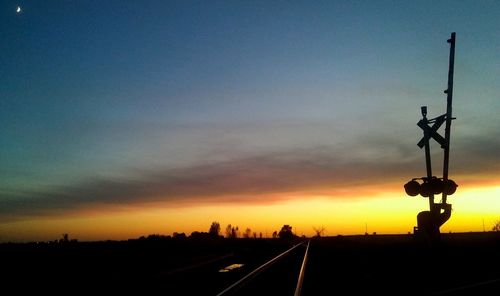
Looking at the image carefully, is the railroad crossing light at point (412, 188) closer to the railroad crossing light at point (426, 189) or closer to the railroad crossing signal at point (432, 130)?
the railroad crossing light at point (426, 189)

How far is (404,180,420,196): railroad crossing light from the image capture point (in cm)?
1463

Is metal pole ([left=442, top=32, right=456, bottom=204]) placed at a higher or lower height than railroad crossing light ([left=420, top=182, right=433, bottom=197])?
higher

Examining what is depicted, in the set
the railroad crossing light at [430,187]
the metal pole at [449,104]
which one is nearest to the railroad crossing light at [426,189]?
the railroad crossing light at [430,187]

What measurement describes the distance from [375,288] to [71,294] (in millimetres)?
9682

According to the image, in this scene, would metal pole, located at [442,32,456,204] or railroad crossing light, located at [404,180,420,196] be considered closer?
metal pole, located at [442,32,456,204]

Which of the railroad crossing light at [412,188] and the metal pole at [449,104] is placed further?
the railroad crossing light at [412,188]

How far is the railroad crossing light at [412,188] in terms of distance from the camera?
14.6 meters

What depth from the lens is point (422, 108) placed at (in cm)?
1509

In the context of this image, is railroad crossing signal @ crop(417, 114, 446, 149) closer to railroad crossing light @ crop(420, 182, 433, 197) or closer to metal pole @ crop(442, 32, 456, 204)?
metal pole @ crop(442, 32, 456, 204)

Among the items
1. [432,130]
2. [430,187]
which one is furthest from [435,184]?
[432,130]

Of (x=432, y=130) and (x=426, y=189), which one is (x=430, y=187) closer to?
(x=426, y=189)

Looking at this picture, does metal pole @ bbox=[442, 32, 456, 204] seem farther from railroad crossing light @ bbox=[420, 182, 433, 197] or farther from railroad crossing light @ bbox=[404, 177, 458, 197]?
railroad crossing light @ bbox=[420, 182, 433, 197]

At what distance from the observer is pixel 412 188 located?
14.6 metres

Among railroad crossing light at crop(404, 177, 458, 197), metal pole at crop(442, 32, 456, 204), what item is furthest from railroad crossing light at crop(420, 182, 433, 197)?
metal pole at crop(442, 32, 456, 204)
